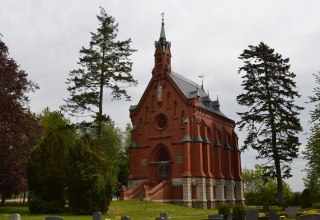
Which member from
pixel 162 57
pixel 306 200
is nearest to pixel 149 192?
pixel 306 200

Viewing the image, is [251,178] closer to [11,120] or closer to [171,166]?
[171,166]

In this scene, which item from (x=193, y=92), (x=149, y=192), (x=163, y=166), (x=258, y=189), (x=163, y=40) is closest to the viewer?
(x=149, y=192)

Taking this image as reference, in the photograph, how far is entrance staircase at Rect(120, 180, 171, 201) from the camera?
47.3 metres

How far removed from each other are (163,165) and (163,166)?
0.13 metres

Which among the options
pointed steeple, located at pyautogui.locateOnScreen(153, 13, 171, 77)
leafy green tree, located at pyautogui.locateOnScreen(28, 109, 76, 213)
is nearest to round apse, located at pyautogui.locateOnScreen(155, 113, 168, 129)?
pointed steeple, located at pyautogui.locateOnScreen(153, 13, 171, 77)

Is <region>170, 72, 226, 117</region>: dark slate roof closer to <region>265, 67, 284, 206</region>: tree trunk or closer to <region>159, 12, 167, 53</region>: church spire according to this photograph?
<region>159, 12, 167, 53</region>: church spire

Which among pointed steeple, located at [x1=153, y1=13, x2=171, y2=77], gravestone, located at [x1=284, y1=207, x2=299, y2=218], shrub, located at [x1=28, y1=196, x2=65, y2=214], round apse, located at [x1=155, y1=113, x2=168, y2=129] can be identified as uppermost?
pointed steeple, located at [x1=153, y1=13, x2=171, y2=77]

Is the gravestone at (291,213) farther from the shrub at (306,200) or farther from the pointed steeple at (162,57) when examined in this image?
the pointed steeple at (162,57)

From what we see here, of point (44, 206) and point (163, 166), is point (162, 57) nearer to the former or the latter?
point (163, 166)

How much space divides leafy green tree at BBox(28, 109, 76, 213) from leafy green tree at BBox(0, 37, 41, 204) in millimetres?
1160

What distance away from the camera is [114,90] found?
40.2 m

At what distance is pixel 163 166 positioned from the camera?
54.1m

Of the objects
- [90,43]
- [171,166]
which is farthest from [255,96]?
[90,43]

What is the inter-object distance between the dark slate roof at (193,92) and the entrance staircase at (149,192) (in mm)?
11803
